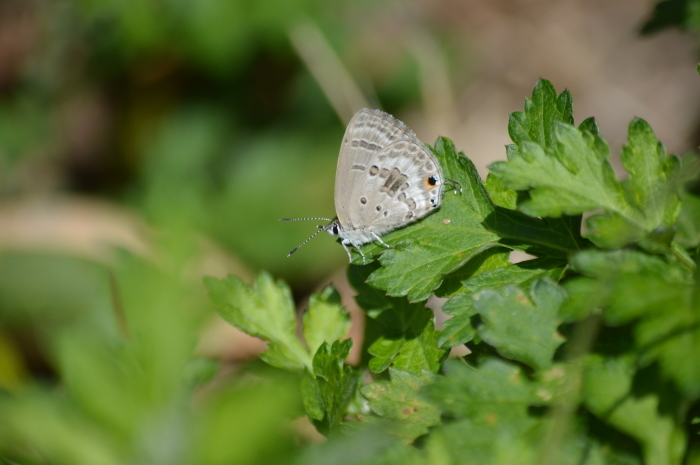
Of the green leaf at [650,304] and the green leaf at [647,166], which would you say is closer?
the green leaf at [650,304]

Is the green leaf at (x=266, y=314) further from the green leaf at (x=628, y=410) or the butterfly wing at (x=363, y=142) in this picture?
the butterfly wing at (x=363, y=142)

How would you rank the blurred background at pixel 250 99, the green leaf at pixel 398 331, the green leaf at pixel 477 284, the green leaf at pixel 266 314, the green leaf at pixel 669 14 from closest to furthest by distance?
the green leaf at pixel 477 284 → the green leaf at pixel 398 331 → the green leaf at pixel 266 314 → the green leaf at pixel 669 14 → the blurred background at pixel 250 99

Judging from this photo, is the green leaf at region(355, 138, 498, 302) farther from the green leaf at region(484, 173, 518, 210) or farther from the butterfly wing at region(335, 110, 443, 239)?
the butterfly wing at region(335, 110, 443, 239)

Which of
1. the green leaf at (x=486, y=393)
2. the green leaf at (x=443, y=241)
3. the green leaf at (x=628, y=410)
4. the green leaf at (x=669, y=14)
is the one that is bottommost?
the green leaf at (x=628, y=410)

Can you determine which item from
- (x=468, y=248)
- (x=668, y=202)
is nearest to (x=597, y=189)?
(x=668, y=202)

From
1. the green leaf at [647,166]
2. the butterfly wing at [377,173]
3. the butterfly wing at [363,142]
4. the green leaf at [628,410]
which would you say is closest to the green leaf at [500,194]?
the green leaf at [647,166]

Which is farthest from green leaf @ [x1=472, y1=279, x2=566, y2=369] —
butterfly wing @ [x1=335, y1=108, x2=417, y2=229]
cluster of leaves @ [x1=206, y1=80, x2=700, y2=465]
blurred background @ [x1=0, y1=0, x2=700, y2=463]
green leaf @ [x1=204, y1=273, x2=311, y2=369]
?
blurred background @ [x1=0, y1=0, x2=700, y2=463]

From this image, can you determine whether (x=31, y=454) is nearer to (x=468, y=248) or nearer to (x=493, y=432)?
(x=493, y=432)
